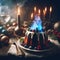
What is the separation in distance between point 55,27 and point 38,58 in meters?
0.42

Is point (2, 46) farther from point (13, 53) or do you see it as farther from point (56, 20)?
point (56, 20)

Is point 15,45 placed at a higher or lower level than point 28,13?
lower

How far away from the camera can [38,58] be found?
5277 millimetres

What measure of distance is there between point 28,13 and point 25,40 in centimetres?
32

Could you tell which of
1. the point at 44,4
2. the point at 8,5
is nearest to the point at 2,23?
the point at 8,5

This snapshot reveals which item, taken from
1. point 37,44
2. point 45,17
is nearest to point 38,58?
point 37,44

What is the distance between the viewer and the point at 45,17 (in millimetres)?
5281

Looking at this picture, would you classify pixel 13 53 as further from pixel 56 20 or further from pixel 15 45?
pixel 56 20

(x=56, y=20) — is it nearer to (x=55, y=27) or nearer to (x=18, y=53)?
(x=55, y=27)

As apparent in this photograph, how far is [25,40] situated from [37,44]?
5.9 inches

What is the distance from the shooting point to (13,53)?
17.3ft

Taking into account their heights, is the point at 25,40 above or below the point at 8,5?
below

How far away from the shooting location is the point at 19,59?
5.32m

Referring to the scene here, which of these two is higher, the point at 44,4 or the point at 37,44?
the point at 44,4
